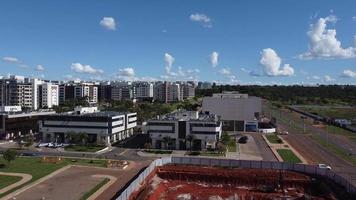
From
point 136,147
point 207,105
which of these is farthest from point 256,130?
point 136,147

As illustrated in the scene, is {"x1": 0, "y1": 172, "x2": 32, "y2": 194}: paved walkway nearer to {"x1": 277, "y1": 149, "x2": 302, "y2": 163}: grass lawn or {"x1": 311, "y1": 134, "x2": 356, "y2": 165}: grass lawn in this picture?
{"x1": 277, "y1": 149, "x2": 302, "y2": 163}: grass lawn

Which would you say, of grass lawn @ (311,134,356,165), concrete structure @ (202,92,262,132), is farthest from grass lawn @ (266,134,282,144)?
concrete structure @ (202,92,262,132)

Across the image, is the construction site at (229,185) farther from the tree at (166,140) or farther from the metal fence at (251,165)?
the tree at (166,140)

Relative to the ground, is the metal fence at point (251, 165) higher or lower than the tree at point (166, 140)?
lower

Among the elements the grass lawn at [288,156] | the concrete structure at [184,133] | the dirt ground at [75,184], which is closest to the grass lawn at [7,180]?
the dirt ground at [75,184]

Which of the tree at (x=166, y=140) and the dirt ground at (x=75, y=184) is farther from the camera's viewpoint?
the tree at (x=166, y=140)

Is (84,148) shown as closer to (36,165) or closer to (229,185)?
(36,165)

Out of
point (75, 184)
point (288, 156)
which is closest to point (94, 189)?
point (75, 184)
